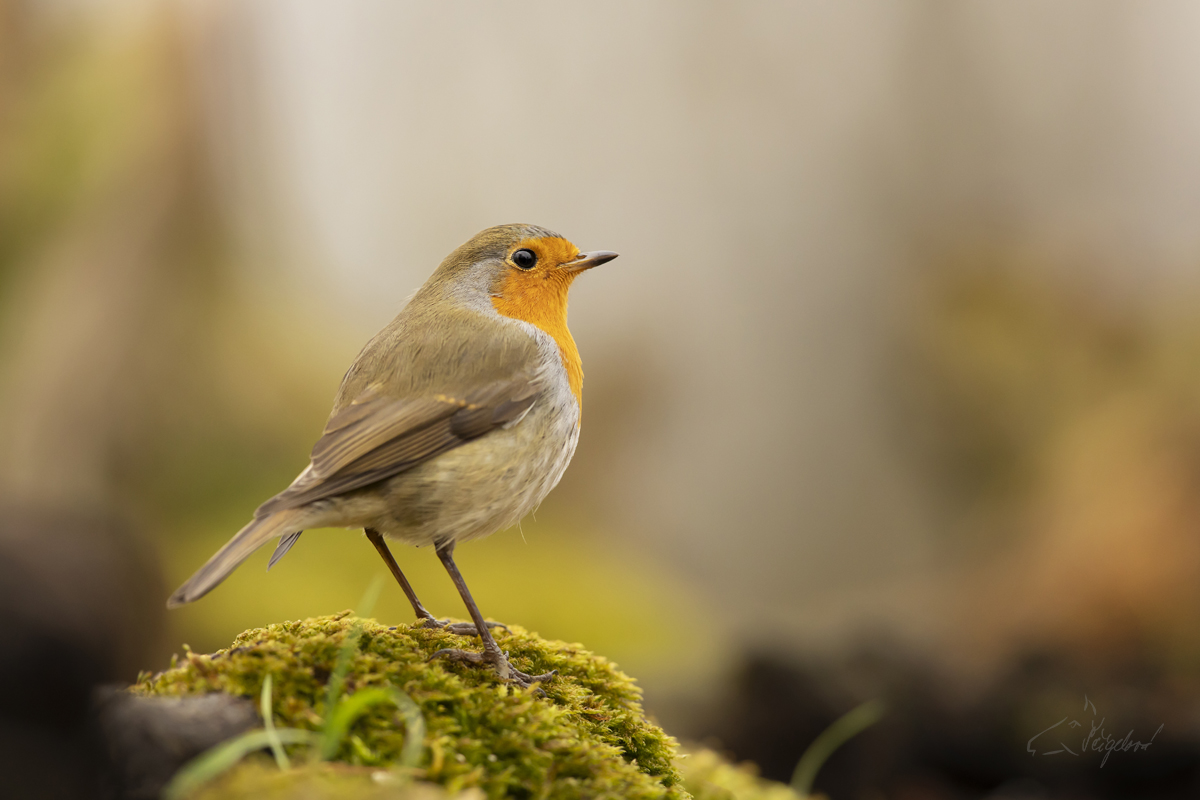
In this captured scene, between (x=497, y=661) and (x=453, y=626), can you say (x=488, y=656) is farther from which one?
(x=453, y=626)

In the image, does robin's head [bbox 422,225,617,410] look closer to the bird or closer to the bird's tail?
the bird

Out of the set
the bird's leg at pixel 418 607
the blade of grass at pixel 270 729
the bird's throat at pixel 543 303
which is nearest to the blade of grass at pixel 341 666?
the blade of grass at pixel 270 729

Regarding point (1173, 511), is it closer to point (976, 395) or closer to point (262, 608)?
point (976, 395)

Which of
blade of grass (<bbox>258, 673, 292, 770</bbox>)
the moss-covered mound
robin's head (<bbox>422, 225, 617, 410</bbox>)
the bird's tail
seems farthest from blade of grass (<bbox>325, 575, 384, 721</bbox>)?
robin's head (<bbox>422, 225, 617, 410</bbox>)

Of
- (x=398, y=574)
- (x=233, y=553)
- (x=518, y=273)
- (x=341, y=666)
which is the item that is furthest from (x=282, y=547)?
(x=518, y=273)

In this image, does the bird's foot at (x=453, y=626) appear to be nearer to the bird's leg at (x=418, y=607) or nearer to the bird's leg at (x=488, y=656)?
the bird's leg at (x=418, y=607)
